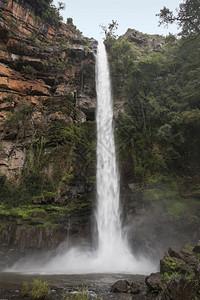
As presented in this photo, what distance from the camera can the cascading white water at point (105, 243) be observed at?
1108 cm

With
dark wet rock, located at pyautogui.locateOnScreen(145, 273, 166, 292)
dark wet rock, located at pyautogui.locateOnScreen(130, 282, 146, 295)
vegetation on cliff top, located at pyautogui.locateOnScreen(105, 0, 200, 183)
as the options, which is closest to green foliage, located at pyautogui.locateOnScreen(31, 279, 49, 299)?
dark wet rock, located at pyautogui.locateOnScreen(130, 282, 146, 295)

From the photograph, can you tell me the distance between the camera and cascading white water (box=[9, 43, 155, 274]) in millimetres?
11078

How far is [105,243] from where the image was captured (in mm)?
13281

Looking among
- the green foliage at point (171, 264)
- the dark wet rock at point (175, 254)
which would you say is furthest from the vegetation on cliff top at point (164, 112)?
the green foliage at point (171, 264)

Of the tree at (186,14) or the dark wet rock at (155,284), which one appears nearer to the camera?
the dark wet rock at (155,284)

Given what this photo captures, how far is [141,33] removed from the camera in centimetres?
3978

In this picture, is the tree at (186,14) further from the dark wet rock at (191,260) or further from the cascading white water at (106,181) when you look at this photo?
the dark wet rock at (191,260)

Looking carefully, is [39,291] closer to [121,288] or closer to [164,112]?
[121,288]

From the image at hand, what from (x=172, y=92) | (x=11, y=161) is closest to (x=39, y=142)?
(x=11, y=161)

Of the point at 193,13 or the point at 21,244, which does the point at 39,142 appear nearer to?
the point at 21,244

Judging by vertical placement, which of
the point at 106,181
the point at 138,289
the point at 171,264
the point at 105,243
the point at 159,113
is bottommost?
the point at 138,289

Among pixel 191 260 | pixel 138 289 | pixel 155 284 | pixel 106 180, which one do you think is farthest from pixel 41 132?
pixel 155 284

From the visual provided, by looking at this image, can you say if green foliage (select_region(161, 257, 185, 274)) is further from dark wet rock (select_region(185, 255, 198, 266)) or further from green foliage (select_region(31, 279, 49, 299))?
green foliage (select_region(31, 279, 49, 299))

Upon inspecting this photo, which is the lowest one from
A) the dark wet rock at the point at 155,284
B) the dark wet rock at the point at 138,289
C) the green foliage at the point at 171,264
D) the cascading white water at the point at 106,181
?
the dark wet rock at the point at 138,289
